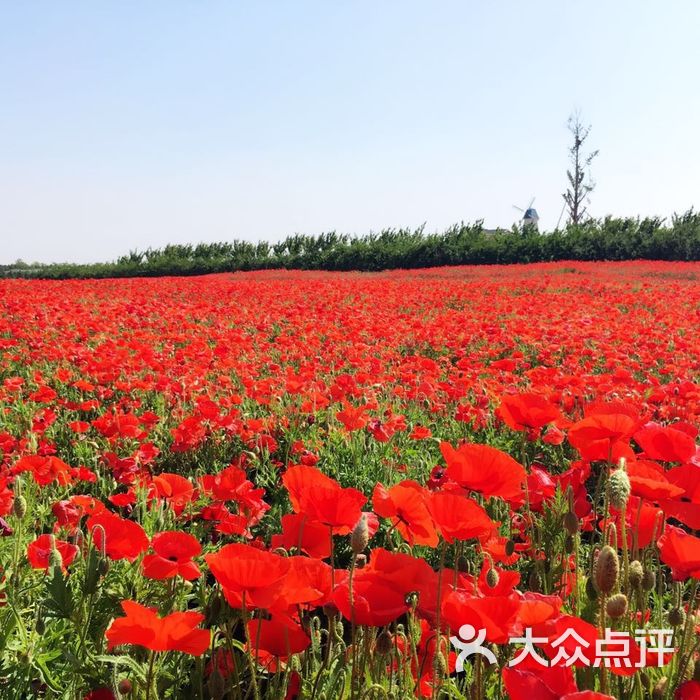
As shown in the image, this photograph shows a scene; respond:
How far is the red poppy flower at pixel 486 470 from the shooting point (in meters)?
1.20

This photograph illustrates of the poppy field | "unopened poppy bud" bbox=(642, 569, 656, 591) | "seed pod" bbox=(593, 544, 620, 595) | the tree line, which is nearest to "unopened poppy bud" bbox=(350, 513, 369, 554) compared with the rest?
the poppy field

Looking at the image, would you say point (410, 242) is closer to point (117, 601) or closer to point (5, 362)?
point (5, 362)

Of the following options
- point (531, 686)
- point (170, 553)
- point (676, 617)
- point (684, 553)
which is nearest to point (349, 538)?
point (170, 553)

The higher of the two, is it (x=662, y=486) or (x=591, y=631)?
(x=662, y=486)

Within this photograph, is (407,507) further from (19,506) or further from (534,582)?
(19,506)

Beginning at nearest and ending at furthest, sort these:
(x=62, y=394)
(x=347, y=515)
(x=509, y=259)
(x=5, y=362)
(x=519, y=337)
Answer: (x=347, y=515)
(x=62, y=394)
(x=5, y=362)
(x=519, y=337)
(x=509, y=259)

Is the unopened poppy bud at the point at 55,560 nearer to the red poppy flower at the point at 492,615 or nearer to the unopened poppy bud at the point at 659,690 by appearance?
the red poppy flower at the point at 492,615

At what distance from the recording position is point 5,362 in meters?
6.09

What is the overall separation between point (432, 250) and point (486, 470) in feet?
101

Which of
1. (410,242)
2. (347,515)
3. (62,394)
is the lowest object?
(62,394)

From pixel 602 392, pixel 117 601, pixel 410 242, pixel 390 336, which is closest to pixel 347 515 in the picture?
pixel 117 601

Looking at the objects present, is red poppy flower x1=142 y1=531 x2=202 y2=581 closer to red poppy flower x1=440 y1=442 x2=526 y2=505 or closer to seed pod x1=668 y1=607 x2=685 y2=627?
red poppy flower x1=440 y1=442 x2=526 y2=505

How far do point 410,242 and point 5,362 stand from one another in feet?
92.8

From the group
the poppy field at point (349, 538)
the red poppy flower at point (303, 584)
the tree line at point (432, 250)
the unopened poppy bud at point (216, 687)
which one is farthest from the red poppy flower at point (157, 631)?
the tree line at point (432, 250)
